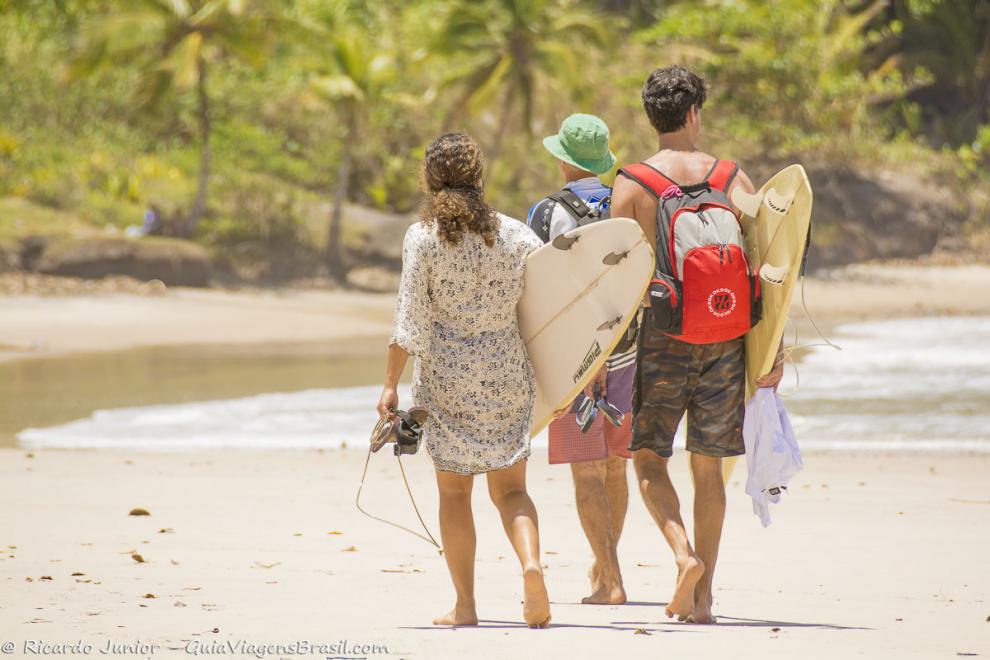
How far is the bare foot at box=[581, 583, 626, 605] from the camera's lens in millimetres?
4496

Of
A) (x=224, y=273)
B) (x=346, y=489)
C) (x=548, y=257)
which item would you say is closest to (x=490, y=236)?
(x=548, y=257)

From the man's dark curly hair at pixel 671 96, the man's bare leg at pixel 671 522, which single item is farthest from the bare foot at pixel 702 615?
the man's dark curly hair at pixel 671 96

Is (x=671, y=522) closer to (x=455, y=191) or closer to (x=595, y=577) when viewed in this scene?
(x=595, y=577)

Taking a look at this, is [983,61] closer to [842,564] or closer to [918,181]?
[918,181]

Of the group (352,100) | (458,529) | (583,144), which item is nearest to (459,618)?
(458,529)

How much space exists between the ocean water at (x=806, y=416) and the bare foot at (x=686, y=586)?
3.36m

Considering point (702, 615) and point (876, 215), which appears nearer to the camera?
point (702, 615)

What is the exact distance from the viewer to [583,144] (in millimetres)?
4656

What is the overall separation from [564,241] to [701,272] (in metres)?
0.43

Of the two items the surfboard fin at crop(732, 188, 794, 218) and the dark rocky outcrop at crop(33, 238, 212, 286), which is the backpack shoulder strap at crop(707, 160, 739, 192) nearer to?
the surfboard fin at crop(732, 188, 794, 218)

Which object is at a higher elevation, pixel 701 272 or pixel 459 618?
pixel 701 272

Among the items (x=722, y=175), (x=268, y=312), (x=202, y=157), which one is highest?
(x=202, y=157)

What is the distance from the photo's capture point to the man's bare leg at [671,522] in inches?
159

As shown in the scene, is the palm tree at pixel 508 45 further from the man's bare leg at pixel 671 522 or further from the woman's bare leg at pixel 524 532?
the woman's bare leg at pixel 524 532
